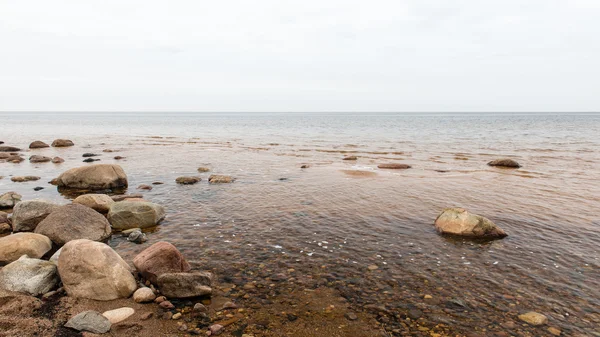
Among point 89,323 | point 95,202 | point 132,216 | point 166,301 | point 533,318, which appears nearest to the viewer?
point 89,323

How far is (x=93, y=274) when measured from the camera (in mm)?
7566

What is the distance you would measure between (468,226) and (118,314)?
10.9 m

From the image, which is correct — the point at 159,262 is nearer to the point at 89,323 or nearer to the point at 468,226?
the point at 89,323

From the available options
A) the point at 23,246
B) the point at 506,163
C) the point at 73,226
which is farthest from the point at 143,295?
the point at 506,163

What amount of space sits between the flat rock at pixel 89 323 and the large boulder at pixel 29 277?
204 cm

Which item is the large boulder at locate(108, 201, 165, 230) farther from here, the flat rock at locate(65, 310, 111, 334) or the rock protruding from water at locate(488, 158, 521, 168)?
the rock protruding from water at locate(488, 158, 521, 168)

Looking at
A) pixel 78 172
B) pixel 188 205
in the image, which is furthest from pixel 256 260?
pixel 78 172

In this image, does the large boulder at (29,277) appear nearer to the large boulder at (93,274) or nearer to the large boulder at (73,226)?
the large boulder at (93,274)

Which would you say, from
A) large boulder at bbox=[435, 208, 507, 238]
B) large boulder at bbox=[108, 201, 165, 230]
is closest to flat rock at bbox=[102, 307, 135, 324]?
large boulder at bbox=[108, 201, 165, 230]

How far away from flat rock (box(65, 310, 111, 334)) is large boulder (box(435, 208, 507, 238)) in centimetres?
1046

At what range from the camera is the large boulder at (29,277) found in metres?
7.46

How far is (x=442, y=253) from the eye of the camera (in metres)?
10.1

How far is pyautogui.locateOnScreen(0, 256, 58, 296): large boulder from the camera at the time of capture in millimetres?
7465

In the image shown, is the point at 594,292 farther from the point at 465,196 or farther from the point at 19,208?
the point at 19,208
